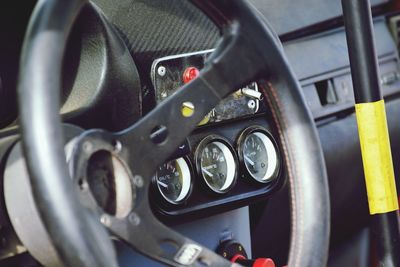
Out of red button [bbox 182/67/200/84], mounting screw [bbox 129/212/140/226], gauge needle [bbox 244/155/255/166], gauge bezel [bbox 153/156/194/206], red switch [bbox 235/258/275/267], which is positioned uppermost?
red button [bbox 182/67/200/84]

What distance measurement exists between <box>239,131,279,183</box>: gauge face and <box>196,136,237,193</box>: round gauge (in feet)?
0.18

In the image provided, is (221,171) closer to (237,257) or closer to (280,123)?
(237,257)

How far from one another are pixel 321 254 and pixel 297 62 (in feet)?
3.29

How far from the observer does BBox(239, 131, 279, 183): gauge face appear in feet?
5.36

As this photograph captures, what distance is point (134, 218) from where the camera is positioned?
1.03 m

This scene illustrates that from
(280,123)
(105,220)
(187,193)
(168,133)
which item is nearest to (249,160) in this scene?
(187,193)

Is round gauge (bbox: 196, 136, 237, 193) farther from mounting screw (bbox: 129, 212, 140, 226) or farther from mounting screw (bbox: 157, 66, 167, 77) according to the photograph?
mounting screw (bbox: 129, 212, 140, 226)

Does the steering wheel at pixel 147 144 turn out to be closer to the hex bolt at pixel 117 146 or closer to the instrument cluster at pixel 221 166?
the hex bolt at pixel 117 146

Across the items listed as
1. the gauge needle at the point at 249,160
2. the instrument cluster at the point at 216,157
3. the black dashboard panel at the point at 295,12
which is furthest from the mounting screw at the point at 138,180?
the black dashboard panel at the point at 295,12

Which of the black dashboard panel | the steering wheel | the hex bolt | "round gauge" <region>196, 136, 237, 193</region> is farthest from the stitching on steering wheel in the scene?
the black dashboard panel

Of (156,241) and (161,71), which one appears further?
(161,71)

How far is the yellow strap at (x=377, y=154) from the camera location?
1.39 m

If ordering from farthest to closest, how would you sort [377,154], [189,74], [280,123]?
[189,74]
[377,154]
[280,123]

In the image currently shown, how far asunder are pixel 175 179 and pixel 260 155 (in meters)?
0.24
